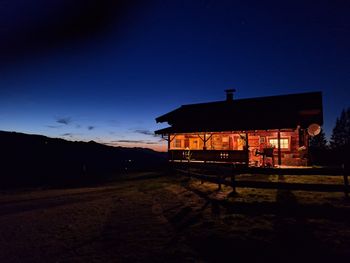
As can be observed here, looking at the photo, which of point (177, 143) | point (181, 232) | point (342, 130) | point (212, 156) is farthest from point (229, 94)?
point (342, 130)

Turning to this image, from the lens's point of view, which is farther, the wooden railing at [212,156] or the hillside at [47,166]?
the hillside at [47,166]

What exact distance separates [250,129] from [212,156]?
383 cm

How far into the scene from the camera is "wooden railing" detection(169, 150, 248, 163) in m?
19.8

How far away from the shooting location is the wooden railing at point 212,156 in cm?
1984

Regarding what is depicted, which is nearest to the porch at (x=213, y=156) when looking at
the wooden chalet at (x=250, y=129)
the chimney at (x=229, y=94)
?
the wooden chalet at (x=250, y=129)

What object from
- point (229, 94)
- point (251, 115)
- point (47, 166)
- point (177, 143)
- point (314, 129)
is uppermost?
point (229, 94)

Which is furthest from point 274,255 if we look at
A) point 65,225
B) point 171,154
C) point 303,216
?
point 171,154

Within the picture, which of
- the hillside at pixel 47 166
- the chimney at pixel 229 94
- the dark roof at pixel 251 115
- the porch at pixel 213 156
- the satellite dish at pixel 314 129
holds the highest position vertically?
the chimney at pixel 229 94

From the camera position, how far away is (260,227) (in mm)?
6352

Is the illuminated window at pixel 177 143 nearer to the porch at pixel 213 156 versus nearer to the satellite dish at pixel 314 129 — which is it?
the porch at pixel 213 156

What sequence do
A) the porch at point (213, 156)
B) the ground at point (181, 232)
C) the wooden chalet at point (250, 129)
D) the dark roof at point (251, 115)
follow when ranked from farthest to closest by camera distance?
the dark roof at point (251, 115), the wooden chalet at point (250, 129), the porch at point (213, 156), the ground at point (181, 232)

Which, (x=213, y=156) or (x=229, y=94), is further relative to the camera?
(x=229, y=94)

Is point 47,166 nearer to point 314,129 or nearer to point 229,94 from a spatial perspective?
point 229,94

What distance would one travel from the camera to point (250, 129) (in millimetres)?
21125
